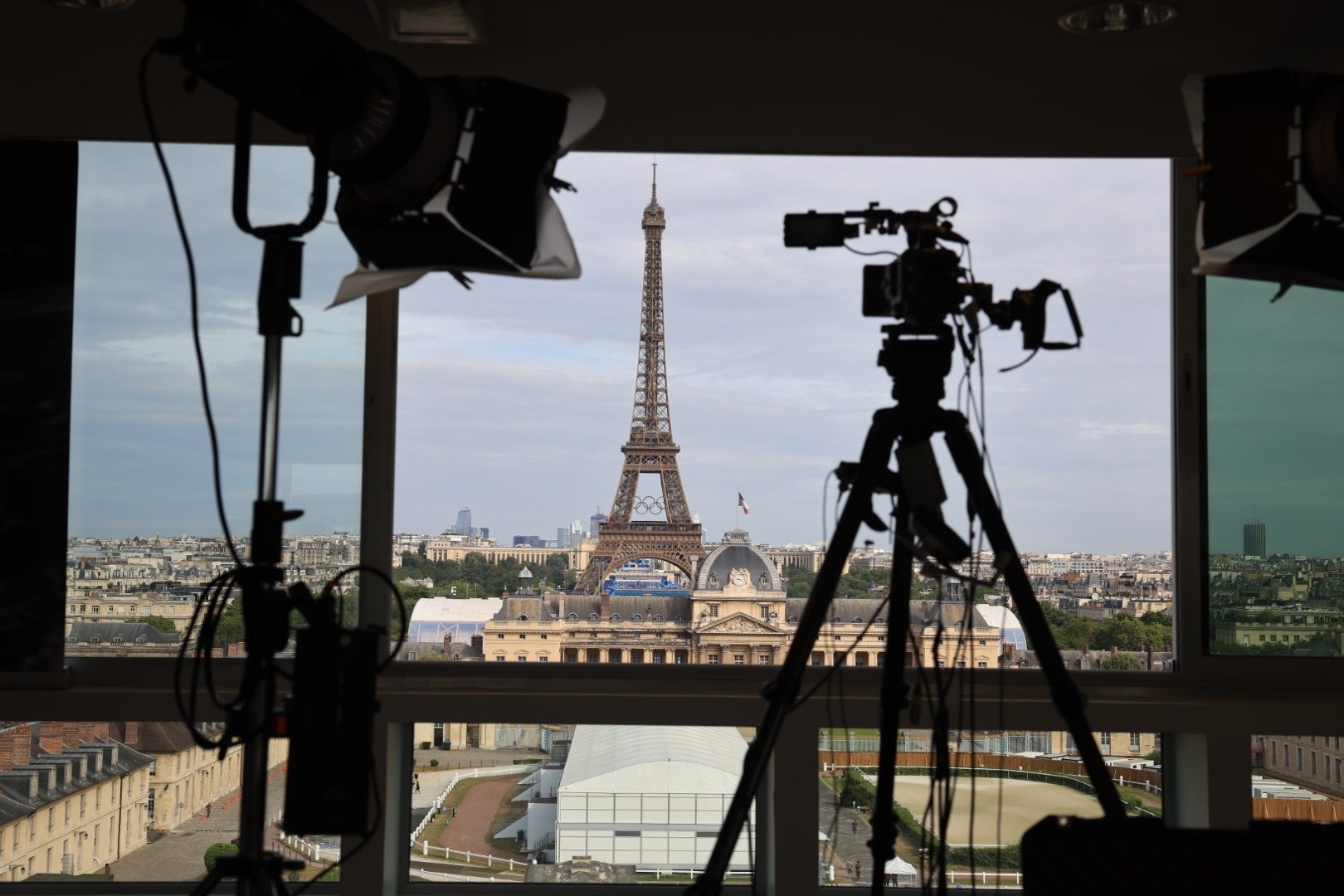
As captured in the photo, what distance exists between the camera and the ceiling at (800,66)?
1.95 meters

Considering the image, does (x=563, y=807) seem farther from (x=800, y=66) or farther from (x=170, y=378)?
(x=800, y=66)

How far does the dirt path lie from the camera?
2777 millimetres

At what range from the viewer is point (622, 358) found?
2.79 m

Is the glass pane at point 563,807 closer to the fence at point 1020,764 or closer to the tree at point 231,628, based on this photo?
the fence at point 1020,764

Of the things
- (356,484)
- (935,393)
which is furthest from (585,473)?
(935,393)

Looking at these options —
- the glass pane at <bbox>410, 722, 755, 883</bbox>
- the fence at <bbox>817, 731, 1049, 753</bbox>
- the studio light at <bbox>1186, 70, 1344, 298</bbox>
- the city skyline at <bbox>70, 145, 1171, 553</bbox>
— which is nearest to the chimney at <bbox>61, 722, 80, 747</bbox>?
the city skyline at <bbox>70, 145, 1171, 553</bbox>

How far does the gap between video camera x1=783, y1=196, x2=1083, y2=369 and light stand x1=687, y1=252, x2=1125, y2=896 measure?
0.08 ft

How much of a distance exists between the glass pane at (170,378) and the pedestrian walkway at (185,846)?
1.49ft

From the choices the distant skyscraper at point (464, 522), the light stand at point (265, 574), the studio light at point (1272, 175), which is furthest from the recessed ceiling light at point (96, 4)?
the studio light at point (1272, 175)

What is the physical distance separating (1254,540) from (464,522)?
208 cm

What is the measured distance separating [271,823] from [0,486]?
43.1 inches

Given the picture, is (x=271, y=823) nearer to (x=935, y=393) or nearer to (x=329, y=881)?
(x=329, y=881)

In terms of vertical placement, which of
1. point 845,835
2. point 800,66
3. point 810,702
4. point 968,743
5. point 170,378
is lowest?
point 845,835

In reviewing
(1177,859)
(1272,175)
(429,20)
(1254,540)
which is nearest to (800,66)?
(429,20)
